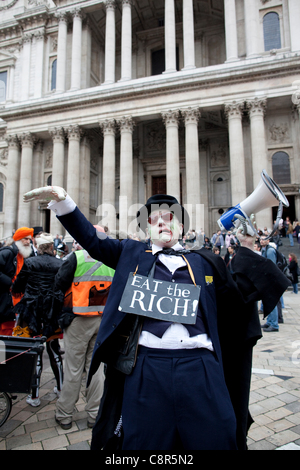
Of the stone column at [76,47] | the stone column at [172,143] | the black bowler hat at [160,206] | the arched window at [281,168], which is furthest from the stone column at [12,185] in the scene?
the black bowler hat at [160,206]

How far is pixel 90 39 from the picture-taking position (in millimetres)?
24969

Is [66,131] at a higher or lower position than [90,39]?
lower

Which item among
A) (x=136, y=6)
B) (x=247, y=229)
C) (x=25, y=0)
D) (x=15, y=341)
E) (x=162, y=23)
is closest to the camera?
(x=247, y=229)

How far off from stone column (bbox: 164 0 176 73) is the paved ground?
21.2 meters

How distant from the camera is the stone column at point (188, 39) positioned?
20328mm

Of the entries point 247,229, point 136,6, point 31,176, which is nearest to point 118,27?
point 136,6

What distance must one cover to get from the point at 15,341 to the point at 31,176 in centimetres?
2339

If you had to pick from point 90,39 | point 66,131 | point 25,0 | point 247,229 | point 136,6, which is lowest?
point 247,229

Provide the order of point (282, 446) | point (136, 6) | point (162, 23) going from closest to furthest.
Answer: point (282, 446), point (136, 6), point (162, 23)

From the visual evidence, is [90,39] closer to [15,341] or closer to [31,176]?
[31,176]

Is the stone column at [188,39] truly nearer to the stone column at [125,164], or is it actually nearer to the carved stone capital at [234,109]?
the carved stone capital at [234,109]

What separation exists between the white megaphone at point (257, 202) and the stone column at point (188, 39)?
2106 centimetres

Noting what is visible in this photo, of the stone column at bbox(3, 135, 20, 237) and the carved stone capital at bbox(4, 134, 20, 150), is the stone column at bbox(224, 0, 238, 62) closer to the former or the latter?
the carved stone capital at bbox(4, 134, 20, 150)

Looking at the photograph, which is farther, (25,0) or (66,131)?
(25,0)
